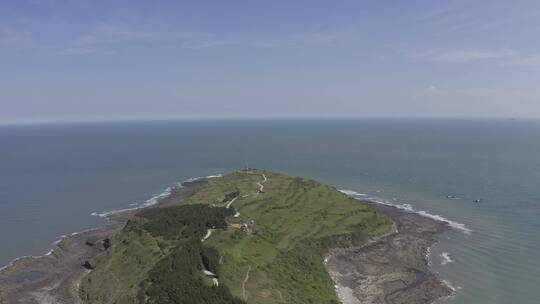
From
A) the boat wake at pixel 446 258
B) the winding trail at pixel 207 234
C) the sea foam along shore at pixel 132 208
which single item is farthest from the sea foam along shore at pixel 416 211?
→ the sea foam along shore at pixel 132 208

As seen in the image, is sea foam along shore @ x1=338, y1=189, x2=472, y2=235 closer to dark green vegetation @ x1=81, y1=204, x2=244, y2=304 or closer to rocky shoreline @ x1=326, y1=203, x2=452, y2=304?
rocky shoreline @ x1=326, y1=203, x2=452, y2=304

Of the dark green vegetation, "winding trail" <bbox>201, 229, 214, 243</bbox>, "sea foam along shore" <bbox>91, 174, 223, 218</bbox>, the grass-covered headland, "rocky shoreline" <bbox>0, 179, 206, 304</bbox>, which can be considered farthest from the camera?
"sea foam along shore" <bbox>91, 174, 223, 218</bbox>

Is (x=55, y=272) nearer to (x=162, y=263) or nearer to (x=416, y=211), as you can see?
(x=162, y=263)

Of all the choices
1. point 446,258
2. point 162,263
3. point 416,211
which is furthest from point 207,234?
point 416,211

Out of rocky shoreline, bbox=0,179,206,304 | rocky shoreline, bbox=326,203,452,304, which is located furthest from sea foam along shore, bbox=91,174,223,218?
rocky shoreline, bbox=326,203,452,304

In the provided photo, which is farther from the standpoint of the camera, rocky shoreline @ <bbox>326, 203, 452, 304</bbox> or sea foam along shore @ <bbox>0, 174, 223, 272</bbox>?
sea foam along shore @ <bbox>0, 174, 223, 272</bbox>

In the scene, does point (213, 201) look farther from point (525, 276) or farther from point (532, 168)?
point (532, 168)

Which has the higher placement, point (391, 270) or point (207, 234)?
point (207, 234)
